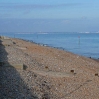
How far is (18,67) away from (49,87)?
221 cm

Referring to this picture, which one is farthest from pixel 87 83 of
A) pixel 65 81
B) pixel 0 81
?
pixel 0 81

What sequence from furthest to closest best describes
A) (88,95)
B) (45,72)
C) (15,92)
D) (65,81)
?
(45,72)
(65,81)
(88,95)
(15,92)

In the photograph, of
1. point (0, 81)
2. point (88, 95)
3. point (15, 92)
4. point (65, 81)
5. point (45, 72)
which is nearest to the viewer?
point (15, 92)

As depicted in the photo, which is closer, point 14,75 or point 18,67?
point 14,75

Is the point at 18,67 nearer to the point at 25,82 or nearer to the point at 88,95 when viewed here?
the point at 25,82

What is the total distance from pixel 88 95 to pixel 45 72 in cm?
313

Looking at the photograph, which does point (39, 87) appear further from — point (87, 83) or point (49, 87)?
point (87, 83)

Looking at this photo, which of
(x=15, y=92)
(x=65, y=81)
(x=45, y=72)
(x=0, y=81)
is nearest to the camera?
(x=15, y=92)

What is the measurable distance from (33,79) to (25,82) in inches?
39.8

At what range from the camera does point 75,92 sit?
42.3 ft

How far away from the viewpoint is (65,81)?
47.5 feet

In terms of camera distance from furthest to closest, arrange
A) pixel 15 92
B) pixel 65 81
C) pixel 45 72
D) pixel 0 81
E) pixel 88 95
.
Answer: pixel 45 72
pixel 65 81
pixel 88 95
pixel 0 81
pixel 15 92

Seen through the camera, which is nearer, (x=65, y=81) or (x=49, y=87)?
(x=49, y=87)

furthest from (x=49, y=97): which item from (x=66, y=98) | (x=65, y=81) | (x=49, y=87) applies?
(x=65, y=81)
